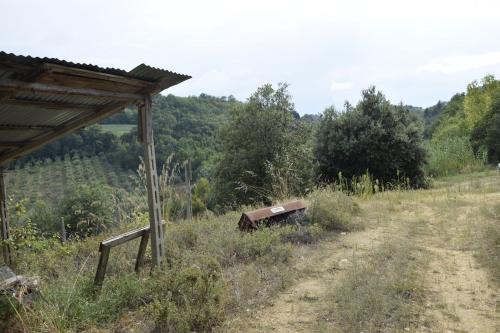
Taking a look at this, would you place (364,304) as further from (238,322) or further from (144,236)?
(144,236)

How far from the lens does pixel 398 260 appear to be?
5.24 m

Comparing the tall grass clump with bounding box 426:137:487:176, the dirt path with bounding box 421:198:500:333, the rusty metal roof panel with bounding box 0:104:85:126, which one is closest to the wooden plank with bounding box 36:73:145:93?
the rusty metal roof panel with bounding box 0:104:85:126

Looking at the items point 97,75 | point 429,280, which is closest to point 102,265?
point 97,75

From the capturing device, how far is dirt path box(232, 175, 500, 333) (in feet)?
12.0

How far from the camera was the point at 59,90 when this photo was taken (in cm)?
377

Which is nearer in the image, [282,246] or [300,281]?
[300,281]

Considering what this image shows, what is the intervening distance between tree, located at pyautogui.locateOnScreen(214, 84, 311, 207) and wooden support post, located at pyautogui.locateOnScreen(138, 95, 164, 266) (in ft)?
37.1

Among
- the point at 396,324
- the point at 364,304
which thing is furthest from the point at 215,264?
the point at 396,324

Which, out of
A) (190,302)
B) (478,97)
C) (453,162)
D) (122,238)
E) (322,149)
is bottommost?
(190,302)

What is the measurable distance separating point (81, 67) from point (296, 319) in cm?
302

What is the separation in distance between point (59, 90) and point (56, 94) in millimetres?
99

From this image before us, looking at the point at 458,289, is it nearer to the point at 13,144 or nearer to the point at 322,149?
the point at 13,144

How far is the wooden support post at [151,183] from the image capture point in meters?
5.03

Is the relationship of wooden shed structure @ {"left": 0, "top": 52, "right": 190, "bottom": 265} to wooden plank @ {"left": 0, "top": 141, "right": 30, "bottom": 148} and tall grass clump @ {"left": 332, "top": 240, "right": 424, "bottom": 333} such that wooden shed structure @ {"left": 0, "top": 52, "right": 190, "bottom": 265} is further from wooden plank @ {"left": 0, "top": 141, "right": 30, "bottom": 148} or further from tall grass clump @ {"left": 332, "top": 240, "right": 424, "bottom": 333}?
tall grass clump @ {"left": 332, "top": 240, "right": 424, "bottom": 333}
